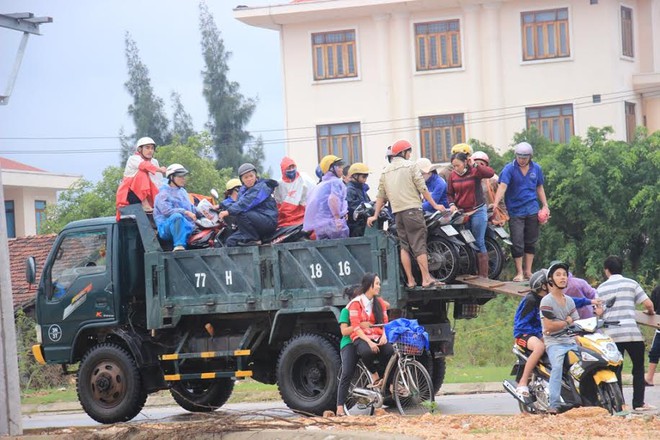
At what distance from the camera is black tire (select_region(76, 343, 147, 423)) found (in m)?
15.9

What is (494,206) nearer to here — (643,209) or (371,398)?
(371,398)

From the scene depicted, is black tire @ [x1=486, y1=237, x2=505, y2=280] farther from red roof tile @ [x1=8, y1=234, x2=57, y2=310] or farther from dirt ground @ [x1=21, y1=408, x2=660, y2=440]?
red roof tile @ [x1=8, y1=234, x2=57, y2=310]

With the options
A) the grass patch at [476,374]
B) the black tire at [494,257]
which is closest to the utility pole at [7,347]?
the black tire at [494,257]

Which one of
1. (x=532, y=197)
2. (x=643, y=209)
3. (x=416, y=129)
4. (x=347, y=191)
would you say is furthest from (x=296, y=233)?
(x=416, y=129)

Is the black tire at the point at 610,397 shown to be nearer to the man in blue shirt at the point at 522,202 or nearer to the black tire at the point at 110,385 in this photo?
the man in blue shirt at the point at 522,202

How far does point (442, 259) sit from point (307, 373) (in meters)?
2.03

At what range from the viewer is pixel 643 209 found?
1217 inches

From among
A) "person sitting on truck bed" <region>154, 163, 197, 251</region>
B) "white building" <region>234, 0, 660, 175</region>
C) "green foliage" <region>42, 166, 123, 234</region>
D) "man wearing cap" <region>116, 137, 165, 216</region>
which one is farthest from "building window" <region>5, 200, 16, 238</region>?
"person sitting on truck bed" <region>154, 163, 197, 251</region>

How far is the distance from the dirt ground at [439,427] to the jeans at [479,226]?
3411mm

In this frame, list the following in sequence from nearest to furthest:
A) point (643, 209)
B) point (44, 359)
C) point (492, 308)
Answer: point (44, 359) < point (492, 308) < point (643, 209)

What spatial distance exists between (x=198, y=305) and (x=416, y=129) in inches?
1008

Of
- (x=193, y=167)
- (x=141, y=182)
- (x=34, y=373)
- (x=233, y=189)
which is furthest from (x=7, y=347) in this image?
(x=193, y=167)

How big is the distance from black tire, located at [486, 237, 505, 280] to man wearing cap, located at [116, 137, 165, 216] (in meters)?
4.26

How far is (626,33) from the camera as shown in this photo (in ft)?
132
